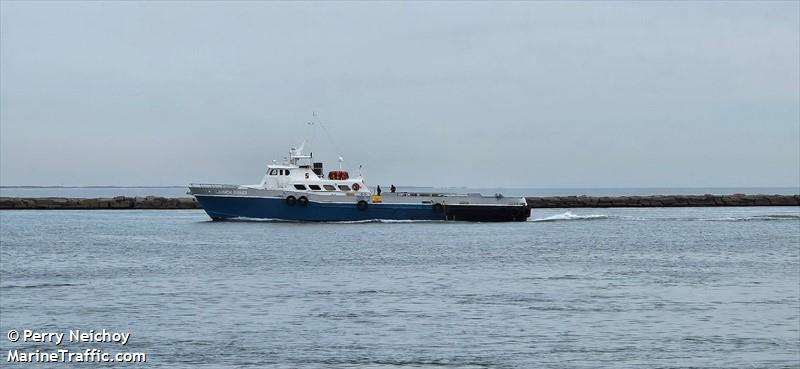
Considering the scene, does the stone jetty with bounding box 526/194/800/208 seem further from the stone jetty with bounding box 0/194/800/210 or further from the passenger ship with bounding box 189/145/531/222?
the passenger ship with bounding box 189/145/531/222

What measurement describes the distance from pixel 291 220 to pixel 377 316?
46.3 metres

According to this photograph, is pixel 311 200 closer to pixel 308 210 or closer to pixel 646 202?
pixel 308 210

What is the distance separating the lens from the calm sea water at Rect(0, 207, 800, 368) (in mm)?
24438

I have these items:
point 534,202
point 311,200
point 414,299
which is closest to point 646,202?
point 534,202

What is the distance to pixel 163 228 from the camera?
8369cm

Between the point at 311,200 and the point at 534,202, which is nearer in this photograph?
the point at 311,200

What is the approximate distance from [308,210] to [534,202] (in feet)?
227

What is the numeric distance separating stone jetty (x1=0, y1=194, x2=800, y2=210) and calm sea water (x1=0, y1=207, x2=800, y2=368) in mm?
65874

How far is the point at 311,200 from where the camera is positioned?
75812 mm

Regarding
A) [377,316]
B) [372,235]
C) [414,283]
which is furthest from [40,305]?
[372,235]

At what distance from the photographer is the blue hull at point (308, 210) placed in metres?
75.5

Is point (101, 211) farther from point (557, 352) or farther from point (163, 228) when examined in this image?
point (557, 352)

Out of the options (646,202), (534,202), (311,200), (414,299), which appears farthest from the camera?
(646,202)

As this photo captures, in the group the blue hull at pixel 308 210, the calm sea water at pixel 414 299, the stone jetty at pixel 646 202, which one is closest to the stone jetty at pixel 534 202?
the stone jetty at pixel 646 202
